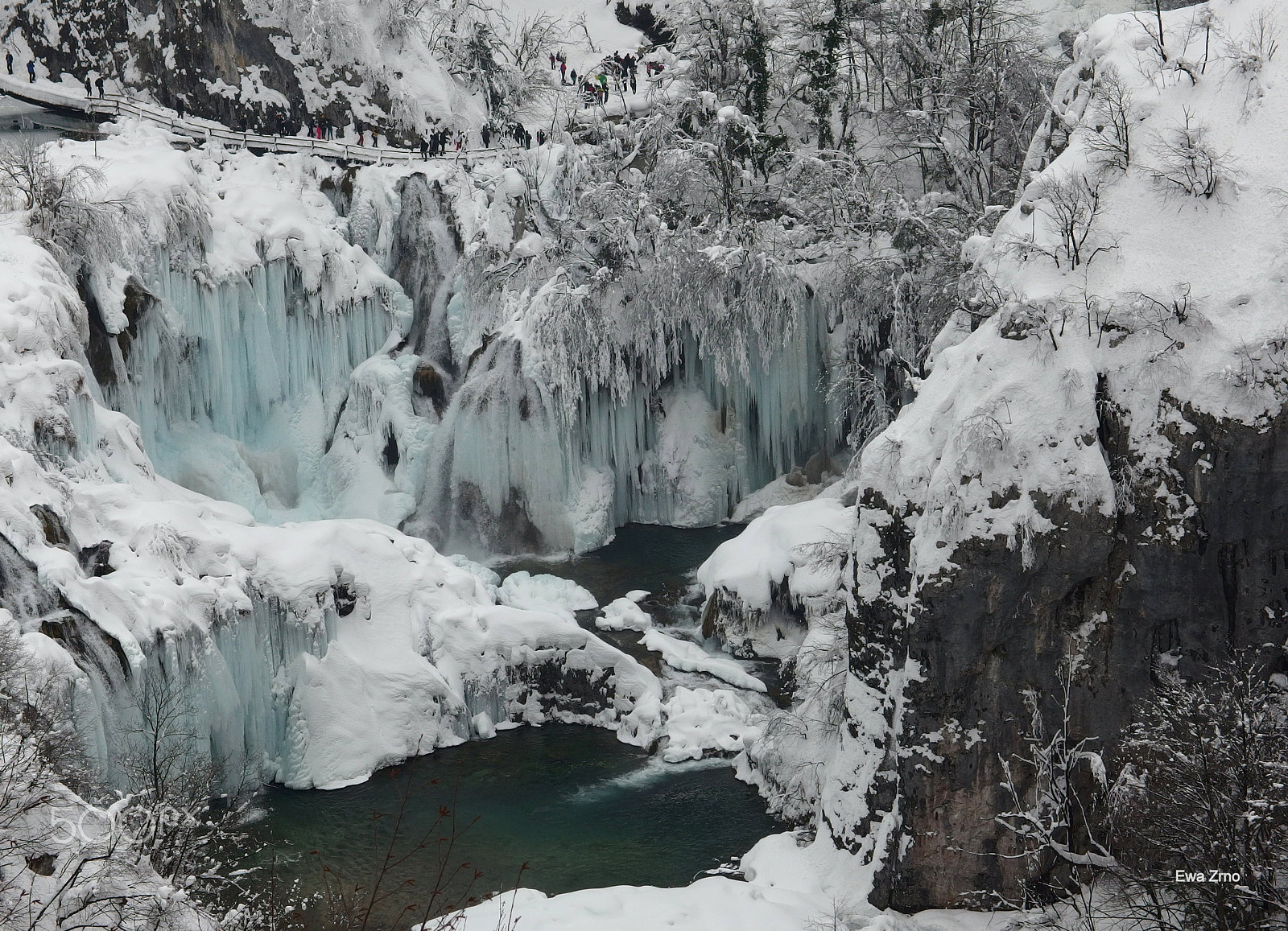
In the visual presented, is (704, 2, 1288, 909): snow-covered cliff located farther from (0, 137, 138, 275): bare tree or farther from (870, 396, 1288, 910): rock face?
(0, 137, 138, 275): bare tree

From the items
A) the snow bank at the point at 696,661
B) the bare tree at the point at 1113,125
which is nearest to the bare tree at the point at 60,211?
the snow bank at the point at 696,661

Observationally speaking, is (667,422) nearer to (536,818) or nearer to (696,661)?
(696,661)

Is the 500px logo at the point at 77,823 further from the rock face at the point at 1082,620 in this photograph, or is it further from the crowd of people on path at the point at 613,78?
the crowd of people on path at the point at 613,78

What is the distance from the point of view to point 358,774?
63.6ft

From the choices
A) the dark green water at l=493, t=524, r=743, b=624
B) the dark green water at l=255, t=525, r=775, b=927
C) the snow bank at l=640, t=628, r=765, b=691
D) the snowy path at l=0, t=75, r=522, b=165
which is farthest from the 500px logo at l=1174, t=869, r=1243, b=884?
the snowy path at l=0, t=75, r=522, b=165

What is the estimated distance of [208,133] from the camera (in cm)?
3234

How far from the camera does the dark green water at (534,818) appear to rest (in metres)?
16.9

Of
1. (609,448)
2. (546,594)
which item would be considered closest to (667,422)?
(609,448)

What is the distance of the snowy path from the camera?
32.1 meters

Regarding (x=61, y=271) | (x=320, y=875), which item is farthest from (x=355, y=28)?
(x=320, y=875)

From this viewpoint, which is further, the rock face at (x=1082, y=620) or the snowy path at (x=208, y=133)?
the snowy path at (x=208, y=133)

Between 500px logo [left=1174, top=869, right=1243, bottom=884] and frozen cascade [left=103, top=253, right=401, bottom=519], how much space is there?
21040mm

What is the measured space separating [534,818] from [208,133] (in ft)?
71.2

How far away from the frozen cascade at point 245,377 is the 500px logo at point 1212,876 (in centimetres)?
2104
